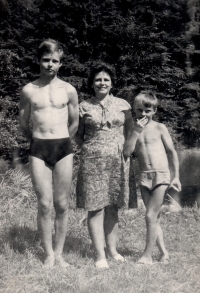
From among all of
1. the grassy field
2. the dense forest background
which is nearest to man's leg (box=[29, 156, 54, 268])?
the grassy field

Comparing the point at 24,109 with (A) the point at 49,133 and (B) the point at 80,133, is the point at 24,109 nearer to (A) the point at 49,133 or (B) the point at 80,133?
(A) the point at 49,133

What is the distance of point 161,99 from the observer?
1479cm

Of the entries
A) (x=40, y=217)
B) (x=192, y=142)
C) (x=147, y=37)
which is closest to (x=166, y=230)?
(x=40, y=217)

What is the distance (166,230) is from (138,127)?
6.23ft

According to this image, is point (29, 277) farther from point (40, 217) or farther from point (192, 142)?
point (192, 142)

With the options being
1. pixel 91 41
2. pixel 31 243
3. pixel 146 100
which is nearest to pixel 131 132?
pixel 146 100

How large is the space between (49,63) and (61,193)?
1.20 metres

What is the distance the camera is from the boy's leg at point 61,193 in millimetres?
3615

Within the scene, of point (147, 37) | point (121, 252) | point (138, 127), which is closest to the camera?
point (138, 127)

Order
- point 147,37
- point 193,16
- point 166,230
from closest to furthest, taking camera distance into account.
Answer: point 166,230 < point 147,37 < point 193,16

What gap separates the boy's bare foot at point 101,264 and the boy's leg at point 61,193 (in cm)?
28

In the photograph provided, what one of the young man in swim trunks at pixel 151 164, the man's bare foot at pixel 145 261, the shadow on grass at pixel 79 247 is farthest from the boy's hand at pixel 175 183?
the shadow on grass at pixel 79 247

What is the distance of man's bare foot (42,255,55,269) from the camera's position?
3555 mm

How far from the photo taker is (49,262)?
142 inches
